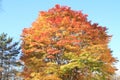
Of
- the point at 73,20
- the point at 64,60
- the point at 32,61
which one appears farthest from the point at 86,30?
the point at 32,61

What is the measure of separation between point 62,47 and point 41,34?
2.54 m

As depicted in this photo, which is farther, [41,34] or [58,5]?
[58,5]

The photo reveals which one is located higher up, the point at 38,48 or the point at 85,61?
the point at 38,48

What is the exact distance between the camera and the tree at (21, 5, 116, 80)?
108 ft

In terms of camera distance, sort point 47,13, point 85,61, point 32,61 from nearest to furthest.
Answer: point 85,61 < point 32,61 < point 47,13

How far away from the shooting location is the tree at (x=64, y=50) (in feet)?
108

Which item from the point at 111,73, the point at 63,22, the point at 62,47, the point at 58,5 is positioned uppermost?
the point at 58,5

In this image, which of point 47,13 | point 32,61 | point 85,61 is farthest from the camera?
point 47,13

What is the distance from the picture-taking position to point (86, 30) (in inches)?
1398

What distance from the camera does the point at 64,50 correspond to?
34500mm

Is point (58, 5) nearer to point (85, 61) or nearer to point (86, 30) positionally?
point (86, 30)

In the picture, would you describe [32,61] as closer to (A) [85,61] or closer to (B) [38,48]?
(B) [38,48]

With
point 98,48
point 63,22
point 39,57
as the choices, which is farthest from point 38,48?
point 98,48

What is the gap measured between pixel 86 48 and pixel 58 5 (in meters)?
6.26
